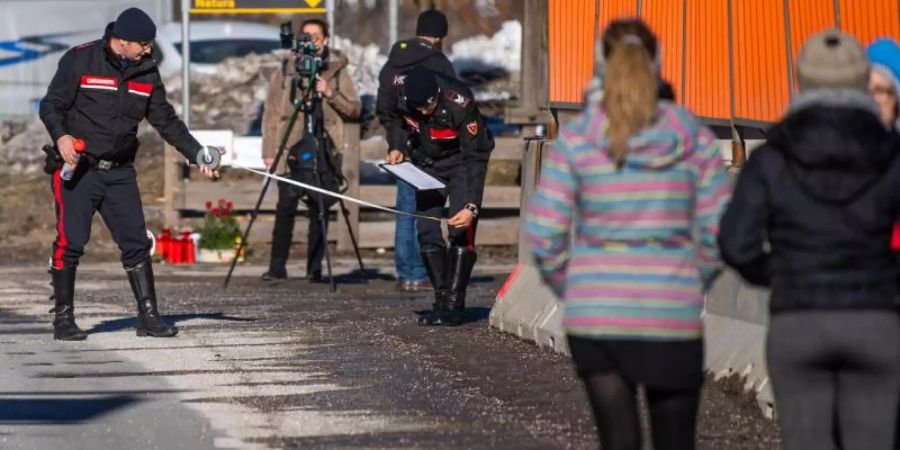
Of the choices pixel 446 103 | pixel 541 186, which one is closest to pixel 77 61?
pixel 446 103

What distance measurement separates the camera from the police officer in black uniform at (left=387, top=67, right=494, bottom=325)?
11.9m

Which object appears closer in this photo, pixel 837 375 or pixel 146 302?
pixel 837 375

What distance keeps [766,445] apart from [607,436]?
7.43 ft

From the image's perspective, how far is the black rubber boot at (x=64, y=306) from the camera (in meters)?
11.6

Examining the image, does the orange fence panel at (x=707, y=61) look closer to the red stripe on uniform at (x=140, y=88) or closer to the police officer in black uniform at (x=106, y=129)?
the police officer in black uniform at (x=106, y=129)

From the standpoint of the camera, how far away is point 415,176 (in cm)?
1191

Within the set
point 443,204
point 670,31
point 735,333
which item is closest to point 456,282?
point 443,204

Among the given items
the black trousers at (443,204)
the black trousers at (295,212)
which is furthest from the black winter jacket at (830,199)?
the black trousers at (295,212)

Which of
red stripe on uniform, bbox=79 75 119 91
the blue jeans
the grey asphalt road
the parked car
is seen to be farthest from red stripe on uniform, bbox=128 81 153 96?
the parked car

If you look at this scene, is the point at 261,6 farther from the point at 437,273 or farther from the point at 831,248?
the point at 831,248

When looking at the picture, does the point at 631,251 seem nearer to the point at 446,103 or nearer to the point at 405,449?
the point at 405,449

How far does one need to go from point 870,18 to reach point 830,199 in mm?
4122

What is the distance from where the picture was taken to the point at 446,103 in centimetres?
1193

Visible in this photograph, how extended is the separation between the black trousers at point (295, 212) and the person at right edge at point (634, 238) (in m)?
10.2
